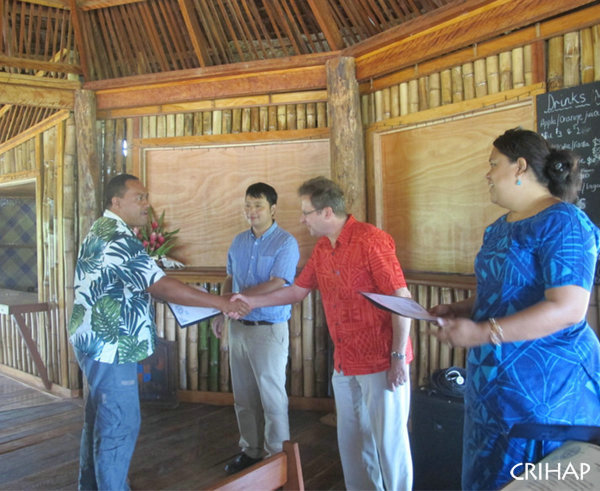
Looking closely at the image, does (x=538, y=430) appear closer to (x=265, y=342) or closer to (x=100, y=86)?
(x=265, y=342)

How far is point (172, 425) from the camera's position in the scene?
176 inches

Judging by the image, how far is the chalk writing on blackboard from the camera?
315cm

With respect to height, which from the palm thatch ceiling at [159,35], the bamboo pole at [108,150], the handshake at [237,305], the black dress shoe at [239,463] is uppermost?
the palm thatch ceiling at [159,35]

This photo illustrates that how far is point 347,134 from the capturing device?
4.41 metres

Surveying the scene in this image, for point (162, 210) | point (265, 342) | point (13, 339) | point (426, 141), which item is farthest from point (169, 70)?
point (13, 339)

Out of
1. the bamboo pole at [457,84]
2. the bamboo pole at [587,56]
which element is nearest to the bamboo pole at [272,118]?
the bamboo pole at [457,84]

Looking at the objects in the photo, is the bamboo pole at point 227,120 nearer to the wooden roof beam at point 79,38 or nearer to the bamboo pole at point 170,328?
the wooden roof beam at point 79,38

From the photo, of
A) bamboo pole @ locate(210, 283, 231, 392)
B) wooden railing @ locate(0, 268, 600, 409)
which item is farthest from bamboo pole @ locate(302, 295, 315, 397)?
bamboo pole @ locate(210, 283, 231, 392)

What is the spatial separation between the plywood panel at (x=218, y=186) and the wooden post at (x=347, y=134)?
1.53 ft

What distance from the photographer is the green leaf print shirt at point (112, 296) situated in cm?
270

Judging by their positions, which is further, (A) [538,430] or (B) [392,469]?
(B) [392,469]

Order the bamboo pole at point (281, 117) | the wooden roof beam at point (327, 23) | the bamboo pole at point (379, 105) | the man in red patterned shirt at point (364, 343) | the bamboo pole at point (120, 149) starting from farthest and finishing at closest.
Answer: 1. the bamboo pole at point (120, 149)
2. the bamboo pole at point (281, 117)
3. the bamboo pole at point (379, 105)
4. the wooden roof beam at point (327, 23)
5. the man in red patterned shirt at point (364, 343)

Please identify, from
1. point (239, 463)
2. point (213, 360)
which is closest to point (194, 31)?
point (213, 360)

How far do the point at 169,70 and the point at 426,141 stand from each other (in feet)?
9.55
